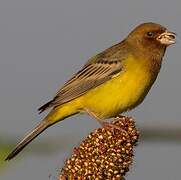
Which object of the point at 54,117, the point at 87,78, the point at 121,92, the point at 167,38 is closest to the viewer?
the point at 121,92

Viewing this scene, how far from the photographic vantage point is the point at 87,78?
5836 millimetres

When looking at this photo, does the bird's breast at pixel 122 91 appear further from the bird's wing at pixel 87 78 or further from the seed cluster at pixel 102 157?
the seed cluster at pixel 102 157

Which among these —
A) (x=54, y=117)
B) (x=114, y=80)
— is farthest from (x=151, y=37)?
(x=54, y=117)

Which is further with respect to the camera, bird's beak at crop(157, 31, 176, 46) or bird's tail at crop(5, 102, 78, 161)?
bird's beak at crop(157, 31, 176, 46)

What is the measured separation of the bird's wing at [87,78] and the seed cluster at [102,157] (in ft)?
6.07

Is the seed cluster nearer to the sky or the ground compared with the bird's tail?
nearer to the sky

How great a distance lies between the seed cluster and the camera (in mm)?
3195

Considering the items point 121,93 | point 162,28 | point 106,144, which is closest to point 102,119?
point 121,93

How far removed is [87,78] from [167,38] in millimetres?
955

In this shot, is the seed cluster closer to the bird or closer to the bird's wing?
the bird

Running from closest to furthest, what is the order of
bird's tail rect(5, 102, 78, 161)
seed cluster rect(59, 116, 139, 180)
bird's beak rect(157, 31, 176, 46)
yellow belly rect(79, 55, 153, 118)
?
seed cluster rect(59, 116, 139, 180)
yellow belly rect(79, 55, 153, 118)
bird's tail rect(5, 102, 78, 161)
bird's beak rect(157, 31, 176, 46)

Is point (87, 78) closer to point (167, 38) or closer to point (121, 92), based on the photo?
point (121, 92)

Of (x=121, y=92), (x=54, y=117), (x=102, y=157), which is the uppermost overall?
(x=102, y=157)

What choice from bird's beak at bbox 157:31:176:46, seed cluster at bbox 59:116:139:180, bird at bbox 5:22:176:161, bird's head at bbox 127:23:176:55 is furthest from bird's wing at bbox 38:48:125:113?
seed cluster at bbox 59:116:139:180
